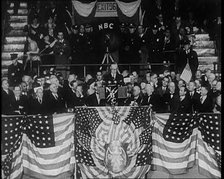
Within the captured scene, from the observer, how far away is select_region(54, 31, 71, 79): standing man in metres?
12.5

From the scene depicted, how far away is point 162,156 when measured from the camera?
11547 millimetres

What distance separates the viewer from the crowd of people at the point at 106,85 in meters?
12.1

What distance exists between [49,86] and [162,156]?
3.45 meters

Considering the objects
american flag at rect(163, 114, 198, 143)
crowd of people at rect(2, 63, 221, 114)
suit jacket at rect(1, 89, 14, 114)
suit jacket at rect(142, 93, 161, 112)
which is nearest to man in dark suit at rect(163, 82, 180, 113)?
crowd of people at rect(2, 63, 221, 114)

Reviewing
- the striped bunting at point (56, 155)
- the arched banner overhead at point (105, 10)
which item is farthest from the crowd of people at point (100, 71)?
the striped bunting at point (56, 155)

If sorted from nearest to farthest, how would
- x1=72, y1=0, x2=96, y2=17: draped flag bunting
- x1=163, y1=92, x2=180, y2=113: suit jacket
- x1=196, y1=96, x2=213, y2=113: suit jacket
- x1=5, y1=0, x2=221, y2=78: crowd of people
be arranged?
1. x1=196, y1=96, x2=213, y2=113: suit jacket
2. x1=163, y1=92, x2=180, y2=113: suit jacket
3. x1=5, y1=0, x2=221, y2=78: crowd of people
4. x1=72, y1=0, x2=96, y2=17: draped flag bunting

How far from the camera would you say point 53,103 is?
479 inches

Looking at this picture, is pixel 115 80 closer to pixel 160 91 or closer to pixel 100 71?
pixel 100 71

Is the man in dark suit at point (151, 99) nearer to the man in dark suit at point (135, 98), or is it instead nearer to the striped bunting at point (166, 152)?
the man in dark suit at point (135, 98)

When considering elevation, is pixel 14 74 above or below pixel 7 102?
above

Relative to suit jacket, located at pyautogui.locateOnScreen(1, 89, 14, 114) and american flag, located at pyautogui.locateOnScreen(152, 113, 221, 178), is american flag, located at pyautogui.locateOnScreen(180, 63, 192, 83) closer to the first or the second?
american flag, located at pyautogui.locateOnScreen(152, 113, 221, 178)

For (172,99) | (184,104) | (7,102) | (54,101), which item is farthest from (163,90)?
(7,102)

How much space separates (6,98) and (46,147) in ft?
5.62

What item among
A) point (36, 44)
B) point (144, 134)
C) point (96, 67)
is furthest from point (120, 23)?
point (144, 134)
